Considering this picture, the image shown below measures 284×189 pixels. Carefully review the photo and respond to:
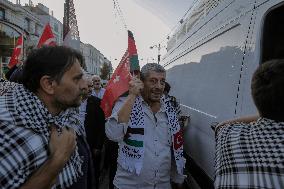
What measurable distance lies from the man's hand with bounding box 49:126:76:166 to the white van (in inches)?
50.6

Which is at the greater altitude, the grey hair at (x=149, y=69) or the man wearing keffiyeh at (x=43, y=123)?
the grey hair at (x=149, y=69)

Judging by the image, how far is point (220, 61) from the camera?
3.28 metres

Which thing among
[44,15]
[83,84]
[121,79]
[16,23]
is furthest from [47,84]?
[44,15]

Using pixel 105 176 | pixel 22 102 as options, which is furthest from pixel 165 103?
pixel 105 176

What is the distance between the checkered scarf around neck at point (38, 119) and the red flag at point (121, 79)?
153cm

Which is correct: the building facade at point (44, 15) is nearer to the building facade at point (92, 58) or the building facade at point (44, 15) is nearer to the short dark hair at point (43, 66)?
the building facade at point (92, 58)

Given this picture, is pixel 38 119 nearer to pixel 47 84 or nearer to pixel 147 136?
pixel 47 84

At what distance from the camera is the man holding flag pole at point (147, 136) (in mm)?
3055

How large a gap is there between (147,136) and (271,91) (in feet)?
5.63

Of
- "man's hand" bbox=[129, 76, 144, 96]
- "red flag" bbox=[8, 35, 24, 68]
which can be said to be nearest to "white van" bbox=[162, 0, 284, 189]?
"man's hand" bbox=[129, 76, 144, 96]

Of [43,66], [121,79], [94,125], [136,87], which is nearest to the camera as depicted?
[43,66]

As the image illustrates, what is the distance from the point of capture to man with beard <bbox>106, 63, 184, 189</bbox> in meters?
3.05

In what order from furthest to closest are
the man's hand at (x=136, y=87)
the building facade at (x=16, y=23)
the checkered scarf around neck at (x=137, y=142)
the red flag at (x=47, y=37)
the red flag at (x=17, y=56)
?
the building facade at (x=16, y=23), the red flag at (x=17, y=56), the red flag at (x=47, y=37), the man's hand at (x=136, y=87), the checkered scarf around neck at (x=137, y=142)

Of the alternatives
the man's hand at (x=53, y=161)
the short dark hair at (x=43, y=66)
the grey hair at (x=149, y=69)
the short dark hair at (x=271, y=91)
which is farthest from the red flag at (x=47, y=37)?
the short dark hair at (x=271, y=91)
